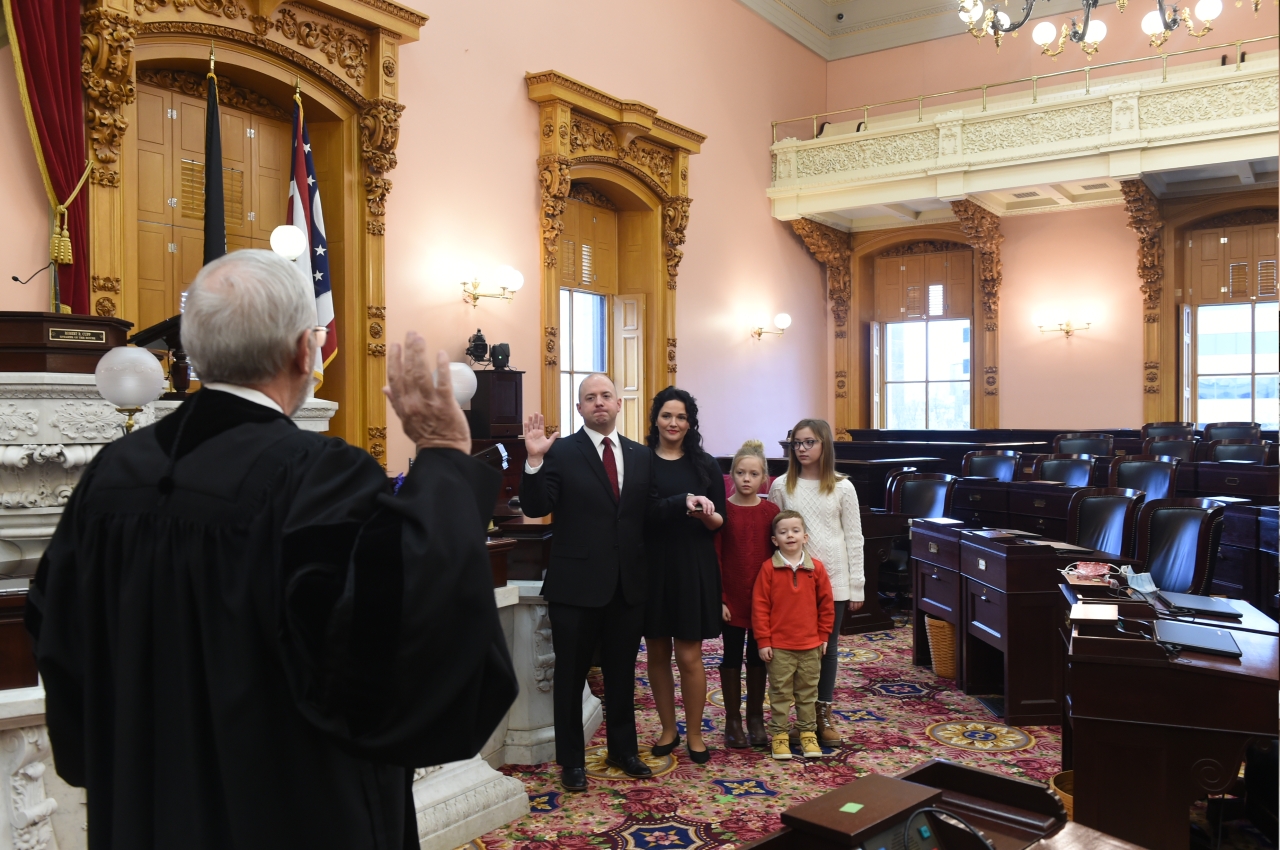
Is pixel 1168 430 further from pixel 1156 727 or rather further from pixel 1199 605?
pixel 1156 727

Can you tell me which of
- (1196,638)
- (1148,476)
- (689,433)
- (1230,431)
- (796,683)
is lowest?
(796,683)

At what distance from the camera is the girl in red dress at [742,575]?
14.7 feet

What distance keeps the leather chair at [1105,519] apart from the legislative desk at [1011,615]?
752mm

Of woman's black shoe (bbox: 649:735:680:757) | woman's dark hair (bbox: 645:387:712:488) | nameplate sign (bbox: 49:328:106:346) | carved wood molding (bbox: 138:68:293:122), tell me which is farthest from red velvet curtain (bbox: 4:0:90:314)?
woman's black shoe (bbox: 649:735:680:757)


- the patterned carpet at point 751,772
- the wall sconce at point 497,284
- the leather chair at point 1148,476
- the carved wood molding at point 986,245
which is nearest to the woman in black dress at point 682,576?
the patterned carpet at point 751,772

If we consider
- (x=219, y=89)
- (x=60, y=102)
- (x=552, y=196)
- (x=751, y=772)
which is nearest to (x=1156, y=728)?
(x=751, y=772)

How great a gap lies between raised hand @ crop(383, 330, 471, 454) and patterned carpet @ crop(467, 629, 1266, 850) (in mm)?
2524

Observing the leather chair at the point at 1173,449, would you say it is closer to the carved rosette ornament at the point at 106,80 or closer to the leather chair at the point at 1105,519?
the leather chair at the point at 1105,519

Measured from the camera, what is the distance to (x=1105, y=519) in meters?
5.61

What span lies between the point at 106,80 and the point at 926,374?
469 inches

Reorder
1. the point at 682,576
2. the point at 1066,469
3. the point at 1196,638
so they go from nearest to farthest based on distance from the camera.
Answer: the point at 1196,638, the point at 682,576, the point at 1066,469

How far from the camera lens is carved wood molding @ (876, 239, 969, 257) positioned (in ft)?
49.1

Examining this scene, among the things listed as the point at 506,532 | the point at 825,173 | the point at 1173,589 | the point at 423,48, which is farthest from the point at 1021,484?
the point at 825,173

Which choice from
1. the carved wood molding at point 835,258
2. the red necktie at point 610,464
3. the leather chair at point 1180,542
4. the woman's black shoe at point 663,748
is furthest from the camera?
the carved wood molding at point 835,258
